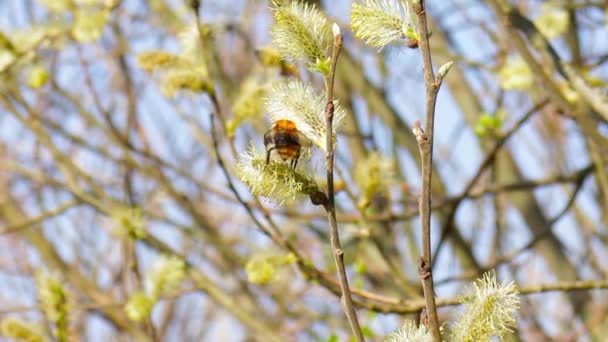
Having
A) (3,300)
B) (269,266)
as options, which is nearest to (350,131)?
(269,266)

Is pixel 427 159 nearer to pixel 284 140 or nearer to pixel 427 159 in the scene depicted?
pixel 427 159

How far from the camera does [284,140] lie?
3.14 feet

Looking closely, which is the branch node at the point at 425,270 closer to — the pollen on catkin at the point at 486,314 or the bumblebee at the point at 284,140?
the pollen on catkin at the point at 486,314

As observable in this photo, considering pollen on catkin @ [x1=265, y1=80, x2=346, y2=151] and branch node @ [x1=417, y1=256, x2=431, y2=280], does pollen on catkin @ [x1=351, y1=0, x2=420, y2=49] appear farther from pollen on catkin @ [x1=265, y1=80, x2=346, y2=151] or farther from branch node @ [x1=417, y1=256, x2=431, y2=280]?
branch node @ [x1=417, y1=256, x2=431, y2=280]

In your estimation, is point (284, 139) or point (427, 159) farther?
point (284, 139)

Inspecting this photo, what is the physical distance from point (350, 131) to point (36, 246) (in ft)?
4.39

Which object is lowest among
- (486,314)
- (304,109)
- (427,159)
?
(486,314)

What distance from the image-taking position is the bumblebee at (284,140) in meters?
0.96

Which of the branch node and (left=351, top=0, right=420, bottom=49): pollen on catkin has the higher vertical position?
(left=351, top=0, right=420, bottom=49): pollen on catkin

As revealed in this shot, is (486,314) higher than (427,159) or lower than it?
lower

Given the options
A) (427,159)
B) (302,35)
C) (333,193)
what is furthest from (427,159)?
(302,35)

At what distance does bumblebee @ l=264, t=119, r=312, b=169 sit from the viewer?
0.96 m

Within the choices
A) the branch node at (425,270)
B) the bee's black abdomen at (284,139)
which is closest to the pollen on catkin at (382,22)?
the bee's black abdomen at (284,139)

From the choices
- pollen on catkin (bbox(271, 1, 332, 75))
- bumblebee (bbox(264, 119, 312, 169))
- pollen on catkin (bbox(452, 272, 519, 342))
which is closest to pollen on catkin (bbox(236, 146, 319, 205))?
bumblebee (bbox(264, 119, 312, 169))
